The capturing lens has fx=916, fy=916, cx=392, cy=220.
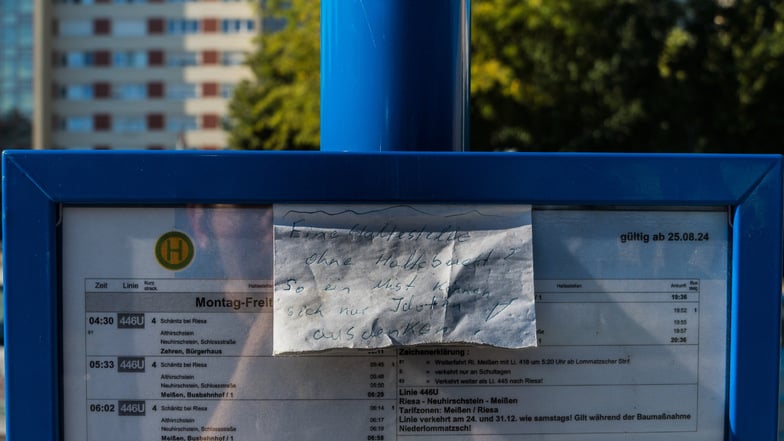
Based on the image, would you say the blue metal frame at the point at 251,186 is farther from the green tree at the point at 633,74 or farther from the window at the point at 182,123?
the window at the point at 182,123

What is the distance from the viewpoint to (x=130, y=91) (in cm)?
6131

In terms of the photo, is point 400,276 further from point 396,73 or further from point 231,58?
point 231,58

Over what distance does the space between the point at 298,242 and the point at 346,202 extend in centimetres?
10

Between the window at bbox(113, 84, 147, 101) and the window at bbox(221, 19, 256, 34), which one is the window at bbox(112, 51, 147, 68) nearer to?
the window at bbox(113, 84, 147, 101)

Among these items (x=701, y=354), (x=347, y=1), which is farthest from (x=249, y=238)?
(x=701, y=354)

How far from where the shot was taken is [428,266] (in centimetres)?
150

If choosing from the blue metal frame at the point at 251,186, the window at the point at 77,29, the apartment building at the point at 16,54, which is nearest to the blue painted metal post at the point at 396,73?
the blue metal frame at the point at 251,186

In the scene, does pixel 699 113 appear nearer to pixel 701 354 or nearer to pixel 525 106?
pixel 525 106

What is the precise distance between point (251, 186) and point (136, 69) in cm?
6294

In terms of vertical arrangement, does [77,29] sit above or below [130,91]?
above

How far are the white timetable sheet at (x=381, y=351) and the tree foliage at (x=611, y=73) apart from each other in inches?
582

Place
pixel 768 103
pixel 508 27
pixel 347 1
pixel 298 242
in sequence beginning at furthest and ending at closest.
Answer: pixel 768 103
pixel 508 27
pixel 347 1
pixel 298 242

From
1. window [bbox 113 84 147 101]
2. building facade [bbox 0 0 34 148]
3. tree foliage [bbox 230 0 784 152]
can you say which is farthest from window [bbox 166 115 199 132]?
tree foliage [bbox 230 0 784 152]

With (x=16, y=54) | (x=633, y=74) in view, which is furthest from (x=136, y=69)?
(x=633, y=74)
